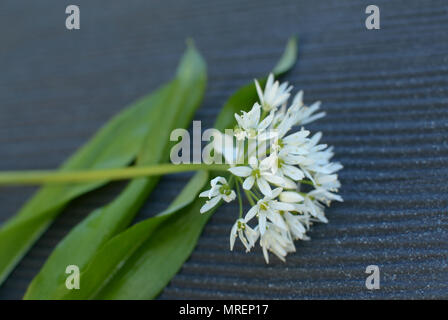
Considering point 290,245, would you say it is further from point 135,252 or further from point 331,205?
point 135,252

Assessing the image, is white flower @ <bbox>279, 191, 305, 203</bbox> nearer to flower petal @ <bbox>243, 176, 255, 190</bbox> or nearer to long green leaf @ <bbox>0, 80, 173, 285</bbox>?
flower petal @ <bbox>243, 176, 255, 190</bbox>

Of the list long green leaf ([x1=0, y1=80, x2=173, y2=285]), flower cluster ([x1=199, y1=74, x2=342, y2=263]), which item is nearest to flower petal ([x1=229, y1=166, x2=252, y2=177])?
flower cluster ([x1=199, y1=74, x2=342, y2=263])

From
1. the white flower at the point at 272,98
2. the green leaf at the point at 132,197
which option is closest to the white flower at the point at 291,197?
the white flower at the point at 272,98

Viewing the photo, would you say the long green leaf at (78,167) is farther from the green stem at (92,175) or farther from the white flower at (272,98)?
the white flower at (272,98)

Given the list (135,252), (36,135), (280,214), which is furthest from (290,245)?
(36,135)

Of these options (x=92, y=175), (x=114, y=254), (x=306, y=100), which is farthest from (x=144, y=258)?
(x=306, y=100)

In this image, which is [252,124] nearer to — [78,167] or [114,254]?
[114,254]
